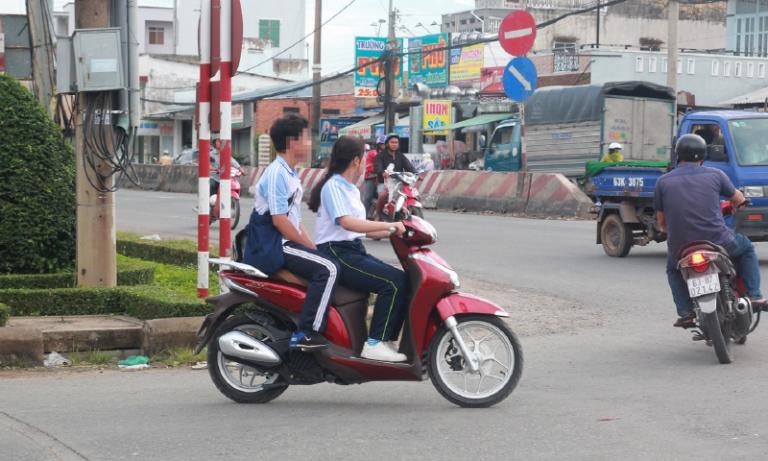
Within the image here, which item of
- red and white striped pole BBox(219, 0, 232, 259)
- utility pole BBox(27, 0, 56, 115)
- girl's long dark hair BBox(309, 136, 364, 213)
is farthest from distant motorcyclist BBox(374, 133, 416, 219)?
girl's long dark hair BBox(309, 136, 364, 213)

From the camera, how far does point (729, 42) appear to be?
166ft

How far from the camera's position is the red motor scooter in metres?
6.42

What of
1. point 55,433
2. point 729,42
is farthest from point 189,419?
point 729,42

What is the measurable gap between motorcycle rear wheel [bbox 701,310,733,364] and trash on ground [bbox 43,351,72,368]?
4.55 meters

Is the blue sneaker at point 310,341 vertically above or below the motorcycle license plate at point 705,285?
below

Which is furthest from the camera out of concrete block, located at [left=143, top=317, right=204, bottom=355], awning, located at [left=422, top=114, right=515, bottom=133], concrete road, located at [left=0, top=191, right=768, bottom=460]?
awning, located at [left=422, top=114, right=515, bottom=133]

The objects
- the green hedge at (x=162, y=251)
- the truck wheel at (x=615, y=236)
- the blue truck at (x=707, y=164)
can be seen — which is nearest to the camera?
the green hedge at (x=162, y=251)

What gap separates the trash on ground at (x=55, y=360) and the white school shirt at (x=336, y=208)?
258 centimetres

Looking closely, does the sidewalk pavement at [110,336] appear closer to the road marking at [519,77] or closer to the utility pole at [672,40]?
the road marking at [519,77]

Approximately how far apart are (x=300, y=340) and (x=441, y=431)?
1041mm

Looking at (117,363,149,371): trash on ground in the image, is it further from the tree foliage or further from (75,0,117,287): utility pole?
the tree foliage

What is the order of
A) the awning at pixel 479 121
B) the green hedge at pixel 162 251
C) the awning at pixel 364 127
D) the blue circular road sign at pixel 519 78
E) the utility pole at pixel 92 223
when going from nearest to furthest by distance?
the utility pole at pixel 92 223
the green hedge at pixel 162 251
the blue circular road sign at pixel 519 78
the awning at pixel 479 121
the awning at pixel 364 127

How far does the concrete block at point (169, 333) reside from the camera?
328 inches

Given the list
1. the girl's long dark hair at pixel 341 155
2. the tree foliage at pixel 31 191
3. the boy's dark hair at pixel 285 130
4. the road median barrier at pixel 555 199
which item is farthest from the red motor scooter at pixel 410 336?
the road median barrier at pixel 555 199
